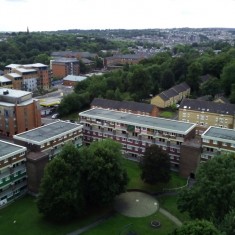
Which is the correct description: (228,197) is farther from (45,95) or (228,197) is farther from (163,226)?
(45,95)

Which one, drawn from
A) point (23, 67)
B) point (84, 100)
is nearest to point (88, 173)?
point (84, 100)

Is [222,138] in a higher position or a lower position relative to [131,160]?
higher

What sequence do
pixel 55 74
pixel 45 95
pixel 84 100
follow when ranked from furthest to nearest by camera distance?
pixel 55 74 → pixel 45 95 → pixel 84 100

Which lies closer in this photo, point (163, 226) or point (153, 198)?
point (163, 226)

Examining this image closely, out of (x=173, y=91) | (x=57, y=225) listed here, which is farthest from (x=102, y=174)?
(x=173, y=91)

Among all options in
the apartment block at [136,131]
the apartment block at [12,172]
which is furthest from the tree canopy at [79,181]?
the apartment block at [136,131]

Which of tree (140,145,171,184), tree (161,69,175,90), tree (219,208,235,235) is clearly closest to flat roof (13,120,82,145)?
tree (140,145,171,184)

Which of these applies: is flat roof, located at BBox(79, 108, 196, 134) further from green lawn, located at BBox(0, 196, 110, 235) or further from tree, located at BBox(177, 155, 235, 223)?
green lawn, located at BBox(0, 196, 110, 235)
